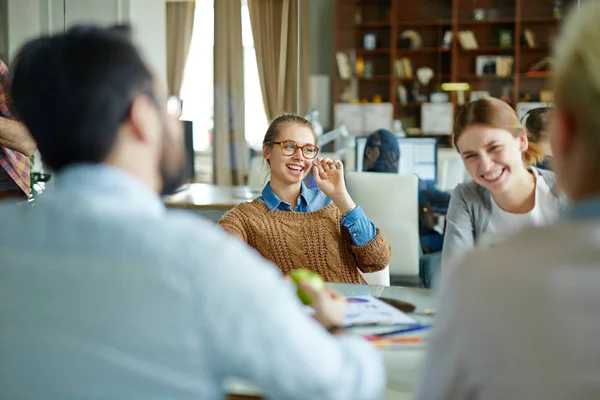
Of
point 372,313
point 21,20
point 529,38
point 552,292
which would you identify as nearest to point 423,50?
point 529,38

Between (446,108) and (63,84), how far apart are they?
8608 mm

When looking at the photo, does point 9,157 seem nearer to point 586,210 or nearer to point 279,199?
point 279,199

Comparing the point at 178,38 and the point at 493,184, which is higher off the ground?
the point at 178,38

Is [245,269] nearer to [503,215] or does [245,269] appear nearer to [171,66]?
[503,215]

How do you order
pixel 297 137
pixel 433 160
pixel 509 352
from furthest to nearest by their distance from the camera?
pixel 433 160, pixel 297 137, pixel 509 352

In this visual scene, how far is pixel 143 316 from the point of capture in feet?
2.57

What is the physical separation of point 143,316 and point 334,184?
1.62m

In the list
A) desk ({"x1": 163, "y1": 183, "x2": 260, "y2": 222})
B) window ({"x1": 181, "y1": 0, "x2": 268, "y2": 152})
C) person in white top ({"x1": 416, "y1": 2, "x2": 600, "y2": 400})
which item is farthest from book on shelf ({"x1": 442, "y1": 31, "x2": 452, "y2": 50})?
person in white top ({"x1": 416, "y1": 2, "x2": 600, "y2": 400})

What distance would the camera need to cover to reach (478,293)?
0.78 m

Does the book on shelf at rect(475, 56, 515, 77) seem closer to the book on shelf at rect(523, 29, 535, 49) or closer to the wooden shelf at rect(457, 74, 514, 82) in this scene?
the wooden shelf at rect(457, 74, 514, 82)

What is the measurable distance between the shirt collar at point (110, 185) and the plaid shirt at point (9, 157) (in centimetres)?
189

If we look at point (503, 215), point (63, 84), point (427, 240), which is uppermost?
point (63, 84)

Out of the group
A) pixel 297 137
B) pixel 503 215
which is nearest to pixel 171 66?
pixel 297 137

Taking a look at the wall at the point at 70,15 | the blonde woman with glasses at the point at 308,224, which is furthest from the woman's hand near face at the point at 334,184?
the wall at the point at 70,15
